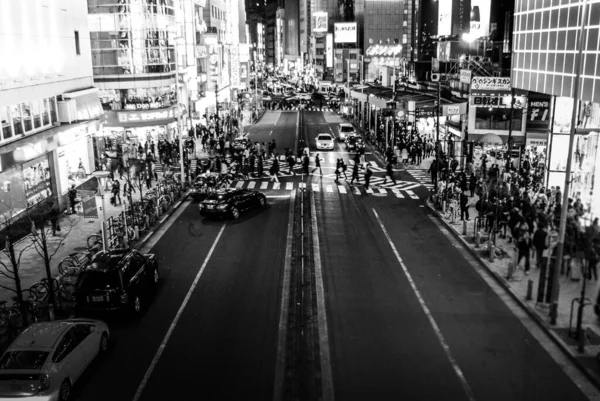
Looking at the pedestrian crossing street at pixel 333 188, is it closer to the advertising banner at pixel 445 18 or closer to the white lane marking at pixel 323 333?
the white lane marking at pixel 323 333

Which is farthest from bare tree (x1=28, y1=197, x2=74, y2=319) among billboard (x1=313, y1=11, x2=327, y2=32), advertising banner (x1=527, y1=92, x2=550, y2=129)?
billboard (x1=313, y1=11, x2=327, y2=32)

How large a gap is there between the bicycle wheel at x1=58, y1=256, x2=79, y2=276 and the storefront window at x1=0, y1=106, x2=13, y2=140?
8.70 meters

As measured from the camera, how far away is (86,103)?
34.1 m

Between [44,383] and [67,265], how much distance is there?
32.5 ft

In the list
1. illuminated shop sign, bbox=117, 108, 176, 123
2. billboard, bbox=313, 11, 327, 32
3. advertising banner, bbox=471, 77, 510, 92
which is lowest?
illuminated shop sign, bbox=117, 108, 176, 123

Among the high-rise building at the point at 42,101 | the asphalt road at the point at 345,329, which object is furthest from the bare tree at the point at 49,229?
the asphalt road at the point at 345,329

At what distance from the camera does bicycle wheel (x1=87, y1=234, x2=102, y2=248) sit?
A: 23266 millimetres

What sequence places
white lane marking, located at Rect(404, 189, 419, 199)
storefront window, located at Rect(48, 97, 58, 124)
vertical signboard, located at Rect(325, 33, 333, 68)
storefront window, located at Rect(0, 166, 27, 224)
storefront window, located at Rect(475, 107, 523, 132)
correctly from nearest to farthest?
storefront window, located at Rect(0, 166, 27, 224), storefront window, located at Rect(48, 97, 58, 124), white lane marking, located at Rect(404, 189, 419, 199), storefront window, located at Rect(475, 107, 523, 132), vertical signboard, located at Rect(325, 33, 333, 68)

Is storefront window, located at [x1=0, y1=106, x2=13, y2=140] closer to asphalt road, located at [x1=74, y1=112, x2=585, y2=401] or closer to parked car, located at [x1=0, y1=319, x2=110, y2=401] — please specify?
asphalt road, located at [x1=74, y1=112, x2=585, y2=401]

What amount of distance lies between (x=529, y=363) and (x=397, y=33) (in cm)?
15933

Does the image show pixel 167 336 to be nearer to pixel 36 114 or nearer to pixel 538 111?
pixel 36 114

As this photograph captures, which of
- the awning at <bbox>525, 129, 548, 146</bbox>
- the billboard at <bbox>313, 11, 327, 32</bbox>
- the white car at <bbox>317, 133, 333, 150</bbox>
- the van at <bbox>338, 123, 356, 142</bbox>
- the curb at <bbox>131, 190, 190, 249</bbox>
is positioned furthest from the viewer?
the billboard at <bbox>313, 11, 327, 32</bbox>

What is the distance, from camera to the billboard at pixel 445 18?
292ft

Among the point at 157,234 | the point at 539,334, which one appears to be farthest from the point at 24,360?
the point at 157,234
